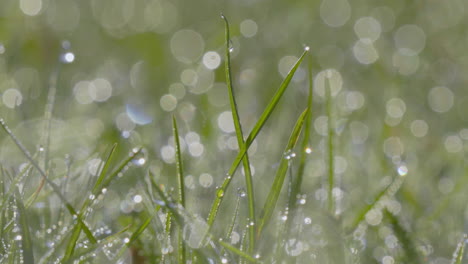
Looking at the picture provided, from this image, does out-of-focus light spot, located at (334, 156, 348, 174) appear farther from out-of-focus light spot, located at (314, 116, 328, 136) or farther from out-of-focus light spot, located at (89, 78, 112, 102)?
out-of-focus light spot, located at (89, 78, 112, 102)

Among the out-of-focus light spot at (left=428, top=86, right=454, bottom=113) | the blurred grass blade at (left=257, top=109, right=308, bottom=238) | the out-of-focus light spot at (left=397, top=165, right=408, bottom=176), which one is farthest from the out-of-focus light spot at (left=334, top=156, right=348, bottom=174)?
the out-of-focus light spot at (left=428, top=86, right=454, bottom=113)

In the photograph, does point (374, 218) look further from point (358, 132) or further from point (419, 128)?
point (419, 128)

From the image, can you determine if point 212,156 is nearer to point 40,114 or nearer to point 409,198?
point 409,198

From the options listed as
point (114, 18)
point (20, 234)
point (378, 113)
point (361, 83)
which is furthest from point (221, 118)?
point (114, 18)

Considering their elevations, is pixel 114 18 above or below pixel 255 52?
above

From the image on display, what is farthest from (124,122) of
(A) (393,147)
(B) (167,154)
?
(A) (393,147)

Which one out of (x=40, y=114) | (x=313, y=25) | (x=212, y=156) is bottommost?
(x=212, y=156)
